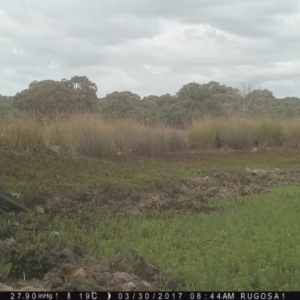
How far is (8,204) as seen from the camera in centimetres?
680

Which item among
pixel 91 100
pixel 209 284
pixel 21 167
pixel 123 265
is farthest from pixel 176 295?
pixel 91 100

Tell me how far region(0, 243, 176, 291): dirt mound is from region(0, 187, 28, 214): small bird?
158 centimetres

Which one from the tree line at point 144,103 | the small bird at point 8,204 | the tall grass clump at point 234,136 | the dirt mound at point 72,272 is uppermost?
the tree line at point 144,103

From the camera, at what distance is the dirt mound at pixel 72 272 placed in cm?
418

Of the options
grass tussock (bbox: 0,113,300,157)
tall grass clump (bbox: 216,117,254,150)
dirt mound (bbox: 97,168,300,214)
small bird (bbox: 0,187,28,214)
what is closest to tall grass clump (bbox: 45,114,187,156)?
grass tussock (bbox: 0,113,300,157)

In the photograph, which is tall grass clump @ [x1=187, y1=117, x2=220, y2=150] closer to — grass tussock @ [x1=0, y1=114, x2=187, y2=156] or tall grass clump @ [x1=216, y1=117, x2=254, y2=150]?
tall grass clump @ [x1=216, y1=117, x2=254, y2=150]

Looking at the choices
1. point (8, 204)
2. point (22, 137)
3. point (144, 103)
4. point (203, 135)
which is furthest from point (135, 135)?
point (144, 103)

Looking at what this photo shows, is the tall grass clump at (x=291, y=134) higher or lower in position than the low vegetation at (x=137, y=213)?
higher

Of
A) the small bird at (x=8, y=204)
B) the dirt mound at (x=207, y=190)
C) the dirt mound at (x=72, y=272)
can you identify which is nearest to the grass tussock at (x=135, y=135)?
the dirt mound at (x=207, y=190)

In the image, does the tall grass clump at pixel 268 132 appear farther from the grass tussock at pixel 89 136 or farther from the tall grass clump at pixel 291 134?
the grass tussock at pixel 89 136

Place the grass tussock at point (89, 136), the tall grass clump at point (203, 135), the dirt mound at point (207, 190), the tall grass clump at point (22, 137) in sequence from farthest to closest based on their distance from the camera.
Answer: the tall grass clump at point (203, 135)
the grass tussock at point (89, 136)
the tall grass clump at point (22, 137)
the dirt mound at point (207, 190)

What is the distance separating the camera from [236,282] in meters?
4.39

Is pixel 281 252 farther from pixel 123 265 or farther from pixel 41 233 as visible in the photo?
pixel 41 233

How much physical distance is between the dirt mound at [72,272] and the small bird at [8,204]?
5.17 feet
